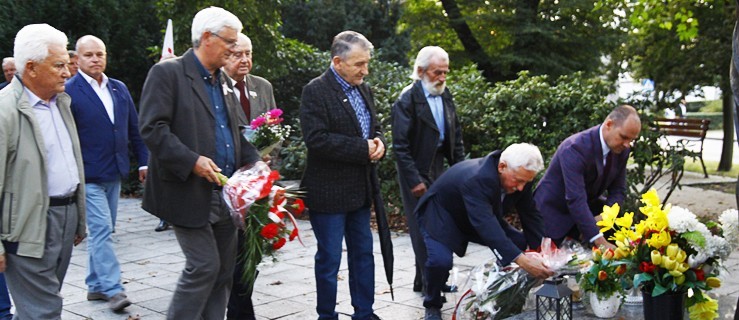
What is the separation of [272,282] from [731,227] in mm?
3868

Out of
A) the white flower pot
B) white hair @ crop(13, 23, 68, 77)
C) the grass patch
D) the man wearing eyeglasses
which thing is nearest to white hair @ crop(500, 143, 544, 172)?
the white flower pot

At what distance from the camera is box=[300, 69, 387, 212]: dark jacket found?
17.4ft

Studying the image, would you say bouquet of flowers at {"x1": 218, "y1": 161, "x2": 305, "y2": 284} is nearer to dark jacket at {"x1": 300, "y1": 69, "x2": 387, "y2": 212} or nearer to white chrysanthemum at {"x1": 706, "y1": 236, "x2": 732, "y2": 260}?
dark jacket at {"x1": 300, "y1": 69, "x2": 387, "y2": 212}

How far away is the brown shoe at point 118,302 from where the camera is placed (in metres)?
5.96

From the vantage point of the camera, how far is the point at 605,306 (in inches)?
208

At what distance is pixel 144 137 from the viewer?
13.7 feet

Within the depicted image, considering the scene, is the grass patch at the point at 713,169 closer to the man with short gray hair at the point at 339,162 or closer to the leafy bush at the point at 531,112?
the leafy bush at the point at 531,112

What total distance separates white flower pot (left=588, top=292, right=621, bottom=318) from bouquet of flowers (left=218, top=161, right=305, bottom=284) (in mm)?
2044

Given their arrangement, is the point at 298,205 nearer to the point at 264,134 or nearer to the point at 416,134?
the point at 264,134

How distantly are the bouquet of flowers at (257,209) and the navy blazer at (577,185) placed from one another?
2.22m

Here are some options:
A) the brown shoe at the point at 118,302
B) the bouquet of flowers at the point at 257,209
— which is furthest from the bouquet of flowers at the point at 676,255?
the brown shoe at the point at 118,302

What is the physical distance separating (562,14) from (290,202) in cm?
1288

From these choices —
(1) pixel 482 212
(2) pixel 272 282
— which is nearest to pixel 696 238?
(1) pixel 482 212

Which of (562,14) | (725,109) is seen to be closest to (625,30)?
(562,14)
